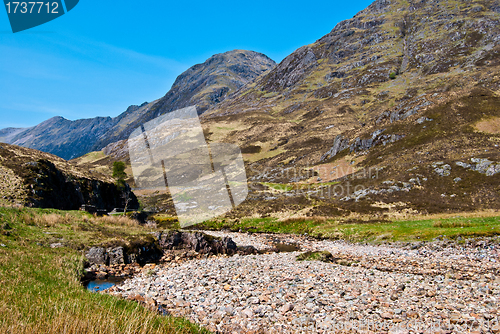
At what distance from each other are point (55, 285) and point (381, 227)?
3320 cm

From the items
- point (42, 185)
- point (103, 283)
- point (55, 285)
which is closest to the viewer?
point (55, 285)

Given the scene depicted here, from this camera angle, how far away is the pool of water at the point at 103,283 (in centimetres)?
1355

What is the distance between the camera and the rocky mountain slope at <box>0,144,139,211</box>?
88.3 ft

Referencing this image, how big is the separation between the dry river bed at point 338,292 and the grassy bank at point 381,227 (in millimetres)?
3874

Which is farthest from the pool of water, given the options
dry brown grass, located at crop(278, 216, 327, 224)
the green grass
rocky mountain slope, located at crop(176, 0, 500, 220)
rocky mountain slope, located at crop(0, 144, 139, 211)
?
rocky mountain slope, located at crop(176, 0, 500, 220)

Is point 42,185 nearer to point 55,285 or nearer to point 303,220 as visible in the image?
point 55,285

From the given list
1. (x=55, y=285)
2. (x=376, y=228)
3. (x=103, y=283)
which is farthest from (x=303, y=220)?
(x=55, y=285)

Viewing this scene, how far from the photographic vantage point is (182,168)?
123312mm

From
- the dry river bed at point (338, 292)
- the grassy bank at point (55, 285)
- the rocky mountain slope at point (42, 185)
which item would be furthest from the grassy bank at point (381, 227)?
the grassy bank at point (55, 285)

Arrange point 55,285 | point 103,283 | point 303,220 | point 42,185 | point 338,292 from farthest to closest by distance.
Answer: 1. point 303,220
2. point 42,185
3. point 103,283
4. point 338,292
5. point 55,285

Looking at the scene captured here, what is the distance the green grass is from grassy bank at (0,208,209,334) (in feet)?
75.9

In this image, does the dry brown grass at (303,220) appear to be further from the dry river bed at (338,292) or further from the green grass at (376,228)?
the dry river bed at (338,292)

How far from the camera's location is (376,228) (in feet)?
105

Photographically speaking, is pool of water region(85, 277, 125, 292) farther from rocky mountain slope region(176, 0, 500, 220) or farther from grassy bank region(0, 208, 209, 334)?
rocky mountain slope region(176, 0, 500, 220)
